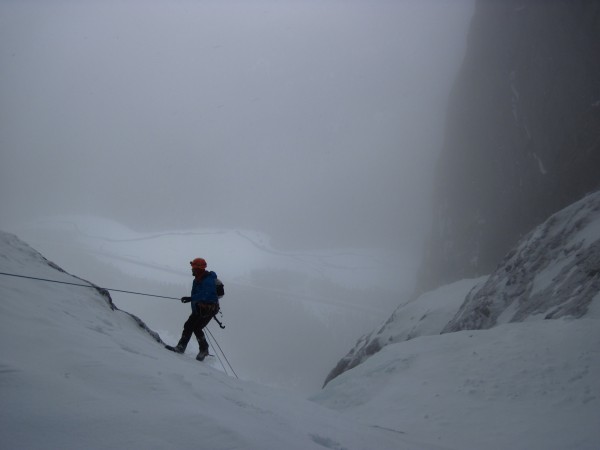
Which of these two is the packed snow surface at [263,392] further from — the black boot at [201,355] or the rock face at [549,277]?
the rock face at [549,277]

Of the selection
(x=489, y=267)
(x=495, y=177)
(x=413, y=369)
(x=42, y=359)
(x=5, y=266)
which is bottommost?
(x=42, y=359)

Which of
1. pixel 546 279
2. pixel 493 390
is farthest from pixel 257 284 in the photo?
pixel 493 390

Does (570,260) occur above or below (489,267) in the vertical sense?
below

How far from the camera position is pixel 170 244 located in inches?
4186

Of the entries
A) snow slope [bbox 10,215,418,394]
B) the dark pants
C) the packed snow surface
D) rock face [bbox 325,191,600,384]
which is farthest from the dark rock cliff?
snow slope [bbox 10,215,418,394]

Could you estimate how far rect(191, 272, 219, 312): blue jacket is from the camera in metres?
6.51

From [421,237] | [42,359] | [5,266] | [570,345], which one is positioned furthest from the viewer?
[421,237]

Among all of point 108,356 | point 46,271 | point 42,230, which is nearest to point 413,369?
point 108,356

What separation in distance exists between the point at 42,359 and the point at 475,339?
7.74 meters

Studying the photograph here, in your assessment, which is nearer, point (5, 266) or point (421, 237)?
point (5, 266)

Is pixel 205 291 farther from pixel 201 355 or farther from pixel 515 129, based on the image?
pixel 515 129

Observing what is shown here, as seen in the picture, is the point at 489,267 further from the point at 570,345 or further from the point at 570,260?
the point at 570,345

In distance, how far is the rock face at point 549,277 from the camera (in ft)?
27.8

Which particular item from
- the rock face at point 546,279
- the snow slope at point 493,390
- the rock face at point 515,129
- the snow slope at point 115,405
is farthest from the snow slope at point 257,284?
the snow slope at point 115,405
